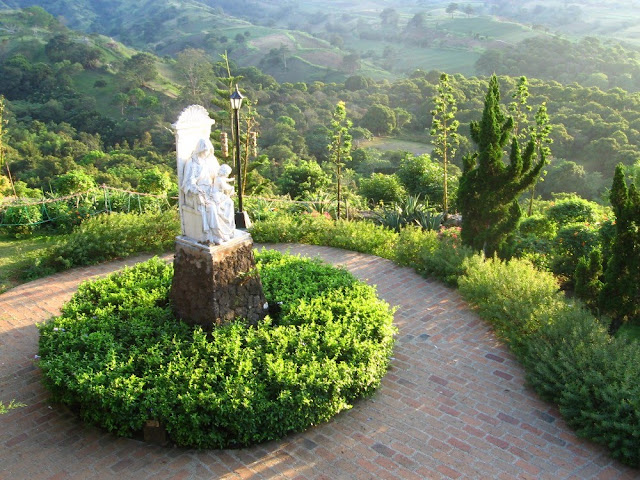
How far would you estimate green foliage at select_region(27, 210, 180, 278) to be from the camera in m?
8.55

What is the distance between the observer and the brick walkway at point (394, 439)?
185 inches

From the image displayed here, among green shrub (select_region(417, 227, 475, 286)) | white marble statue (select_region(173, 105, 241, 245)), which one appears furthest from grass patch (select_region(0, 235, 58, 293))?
green shrub (select_region(417, 227, 475, 286))

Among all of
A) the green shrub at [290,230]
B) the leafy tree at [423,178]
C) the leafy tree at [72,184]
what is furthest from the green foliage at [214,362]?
the leafy tree at [423,178]

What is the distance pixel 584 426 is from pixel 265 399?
9.46 ft

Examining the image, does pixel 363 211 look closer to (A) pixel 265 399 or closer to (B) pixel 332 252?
(B) pixel 332 252

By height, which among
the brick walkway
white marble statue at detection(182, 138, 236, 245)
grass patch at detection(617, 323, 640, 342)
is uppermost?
white marble statue at detection(182, 138, 236, 245)

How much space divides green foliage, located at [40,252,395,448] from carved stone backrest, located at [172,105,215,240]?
3.83 feet

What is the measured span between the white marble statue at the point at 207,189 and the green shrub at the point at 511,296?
3.36 metres

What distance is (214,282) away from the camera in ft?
19.1

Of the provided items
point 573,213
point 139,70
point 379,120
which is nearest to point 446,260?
point 573,213

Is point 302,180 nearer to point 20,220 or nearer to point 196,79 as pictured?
point 20,220

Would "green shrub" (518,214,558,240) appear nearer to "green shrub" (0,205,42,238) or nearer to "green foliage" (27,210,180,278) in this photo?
"green foliage" (27,210,180,278)

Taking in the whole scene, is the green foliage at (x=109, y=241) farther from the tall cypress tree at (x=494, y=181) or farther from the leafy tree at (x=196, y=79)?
the leafy tree at (x=196, y=79)

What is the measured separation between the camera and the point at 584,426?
5.14 meters
